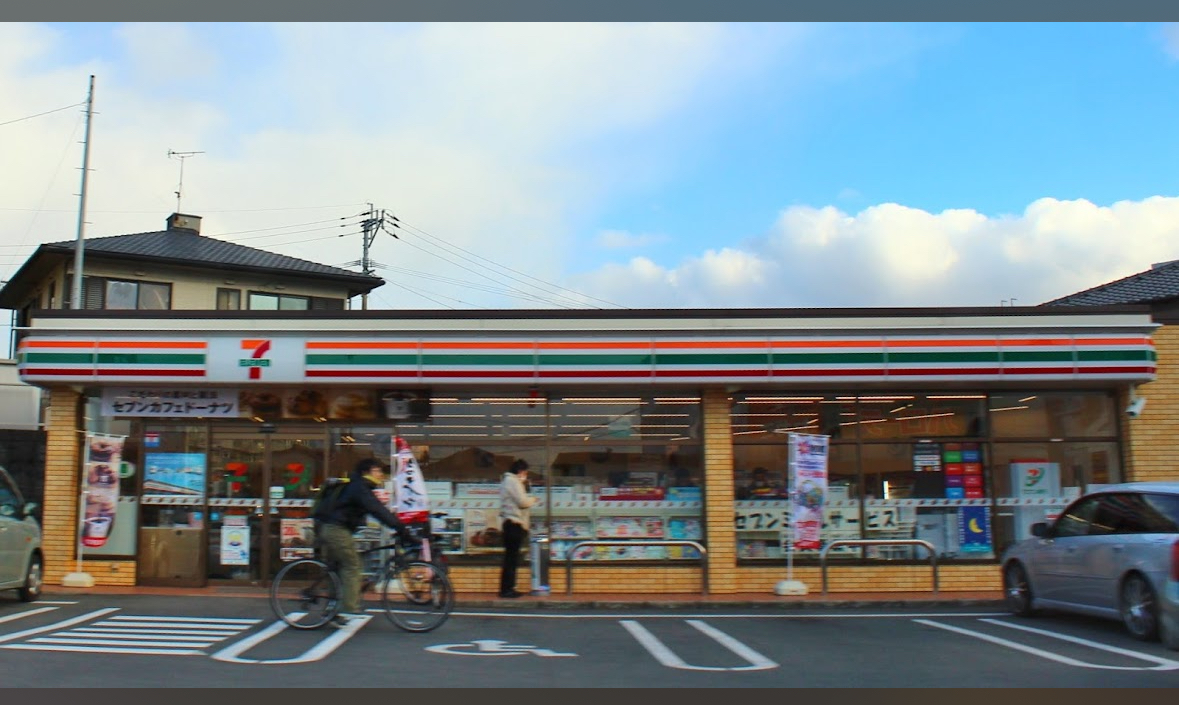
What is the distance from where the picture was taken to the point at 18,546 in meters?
11.9

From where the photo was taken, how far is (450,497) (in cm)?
1475

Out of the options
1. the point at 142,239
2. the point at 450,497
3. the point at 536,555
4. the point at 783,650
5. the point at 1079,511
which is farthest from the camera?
the point at 142,239

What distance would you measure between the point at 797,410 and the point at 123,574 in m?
9.95

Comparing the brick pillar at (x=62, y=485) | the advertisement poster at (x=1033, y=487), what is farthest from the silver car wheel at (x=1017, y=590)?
the brick pillar at (x=62, y=485)

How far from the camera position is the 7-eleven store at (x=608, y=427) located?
14.1 meters

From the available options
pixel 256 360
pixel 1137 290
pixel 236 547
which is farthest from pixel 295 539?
pixel 1137 290

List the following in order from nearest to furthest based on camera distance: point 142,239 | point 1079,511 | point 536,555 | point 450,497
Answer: point 1079,511 → point 536,555 → point 450,497 → point 142,239

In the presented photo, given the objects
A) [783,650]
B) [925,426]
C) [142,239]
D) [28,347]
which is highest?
[142,239]

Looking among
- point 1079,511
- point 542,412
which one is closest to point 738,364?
point 542,412

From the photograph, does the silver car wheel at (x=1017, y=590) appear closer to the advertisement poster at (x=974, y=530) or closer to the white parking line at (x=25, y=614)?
the advertisement poster at (x=974, y=530)

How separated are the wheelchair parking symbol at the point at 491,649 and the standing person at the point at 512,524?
12.1 feet

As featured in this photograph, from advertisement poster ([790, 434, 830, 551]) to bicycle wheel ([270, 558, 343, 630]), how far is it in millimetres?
6398

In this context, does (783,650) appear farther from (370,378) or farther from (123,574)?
(123,574)

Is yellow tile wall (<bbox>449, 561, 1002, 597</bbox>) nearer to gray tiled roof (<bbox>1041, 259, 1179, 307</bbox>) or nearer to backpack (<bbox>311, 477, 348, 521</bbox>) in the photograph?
backpack (<bbox>311, 477, 348, 521</bbox>)
